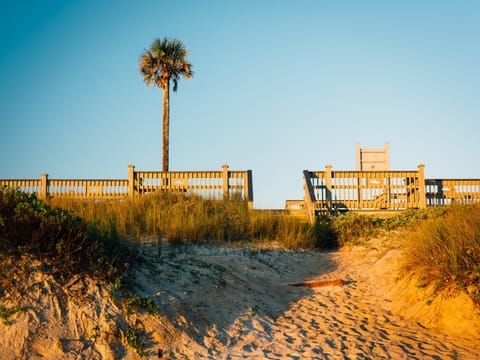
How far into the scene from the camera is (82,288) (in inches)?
246

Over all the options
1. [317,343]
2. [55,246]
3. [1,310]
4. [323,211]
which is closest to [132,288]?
[55,246]

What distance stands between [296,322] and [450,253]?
2.45 m

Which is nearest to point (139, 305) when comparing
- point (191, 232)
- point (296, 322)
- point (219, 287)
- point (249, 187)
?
point (219, 287)

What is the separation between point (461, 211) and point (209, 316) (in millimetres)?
4810

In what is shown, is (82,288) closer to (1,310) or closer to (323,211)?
(1,310)

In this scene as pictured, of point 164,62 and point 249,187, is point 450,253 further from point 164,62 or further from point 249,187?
point 164,62

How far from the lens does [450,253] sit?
7.58m

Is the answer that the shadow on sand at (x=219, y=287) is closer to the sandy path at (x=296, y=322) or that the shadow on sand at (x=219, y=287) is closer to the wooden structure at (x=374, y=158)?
the sandy path at (x=296, y=322)

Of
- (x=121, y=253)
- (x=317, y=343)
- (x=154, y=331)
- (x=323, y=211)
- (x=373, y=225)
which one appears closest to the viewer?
(x=154, y=331)

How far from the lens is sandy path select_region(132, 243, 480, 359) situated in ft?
20.7

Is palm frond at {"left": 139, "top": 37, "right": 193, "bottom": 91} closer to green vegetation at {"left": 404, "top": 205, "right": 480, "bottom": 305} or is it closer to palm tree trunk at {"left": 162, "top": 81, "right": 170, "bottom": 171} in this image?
palm tree trunk at {"left": 162, "top": 81, "right": 170, "bottom": 171}

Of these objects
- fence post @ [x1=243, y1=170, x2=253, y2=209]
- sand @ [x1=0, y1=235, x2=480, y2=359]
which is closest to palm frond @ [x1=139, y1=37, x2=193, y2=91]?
fence post @ [x1=243, y1=170, x2=253, y2=209]

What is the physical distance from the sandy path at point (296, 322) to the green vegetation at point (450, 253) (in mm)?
705

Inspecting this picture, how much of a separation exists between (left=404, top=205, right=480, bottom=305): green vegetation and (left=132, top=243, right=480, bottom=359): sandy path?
2.31ft
